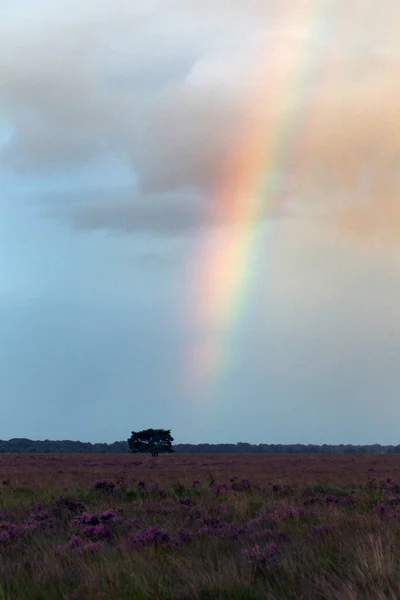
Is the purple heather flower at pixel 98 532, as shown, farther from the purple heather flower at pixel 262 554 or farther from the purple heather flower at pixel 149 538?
the purple heather flower at pixel 262 554

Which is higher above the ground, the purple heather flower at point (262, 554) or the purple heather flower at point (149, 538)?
the purple heather flower at point (149, 538)

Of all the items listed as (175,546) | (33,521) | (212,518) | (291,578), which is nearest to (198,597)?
(291,578)

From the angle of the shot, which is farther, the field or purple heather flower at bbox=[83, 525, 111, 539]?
purple heather flower at bbox=[83, 525, 111, 539]

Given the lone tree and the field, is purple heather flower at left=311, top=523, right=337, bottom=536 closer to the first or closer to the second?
the field

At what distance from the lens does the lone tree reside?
99.9 metres

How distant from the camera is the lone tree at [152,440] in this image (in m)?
99.9

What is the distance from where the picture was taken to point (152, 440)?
101m

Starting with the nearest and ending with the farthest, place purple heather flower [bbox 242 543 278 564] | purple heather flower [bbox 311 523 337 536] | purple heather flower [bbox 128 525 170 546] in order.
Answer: purple heather flower [bbox 242 543 278 564] → purple heather flower [bbox 128 525 170 546] → purple heather flower [bbox 311 523 337 536]

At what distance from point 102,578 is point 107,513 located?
17.3 feet

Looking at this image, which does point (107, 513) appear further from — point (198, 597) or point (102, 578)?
point (198, 597)

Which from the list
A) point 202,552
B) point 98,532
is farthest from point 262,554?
point 98,532

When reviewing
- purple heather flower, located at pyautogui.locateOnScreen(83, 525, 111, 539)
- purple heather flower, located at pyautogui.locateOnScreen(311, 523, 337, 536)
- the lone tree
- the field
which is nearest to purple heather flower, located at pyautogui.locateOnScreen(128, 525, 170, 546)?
the field

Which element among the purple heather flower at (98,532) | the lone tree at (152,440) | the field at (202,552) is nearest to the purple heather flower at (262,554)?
the field at (202,552)

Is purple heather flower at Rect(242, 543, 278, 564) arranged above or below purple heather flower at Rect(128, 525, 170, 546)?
below
